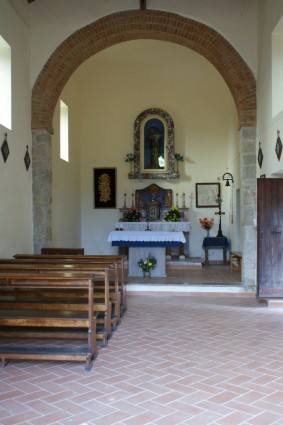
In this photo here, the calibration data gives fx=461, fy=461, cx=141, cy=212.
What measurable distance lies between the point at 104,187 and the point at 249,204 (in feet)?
20.9

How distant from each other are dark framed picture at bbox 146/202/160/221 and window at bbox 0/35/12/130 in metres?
6.79

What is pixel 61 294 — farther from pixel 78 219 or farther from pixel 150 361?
pixel 78 219

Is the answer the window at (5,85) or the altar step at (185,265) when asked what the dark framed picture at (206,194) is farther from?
the window at (5,85)

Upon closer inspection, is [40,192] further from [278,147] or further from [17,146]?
[278,147]

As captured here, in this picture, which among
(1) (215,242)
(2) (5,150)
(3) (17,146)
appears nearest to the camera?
(2) (5,150)

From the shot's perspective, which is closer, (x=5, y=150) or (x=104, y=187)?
(x=5, y=150)

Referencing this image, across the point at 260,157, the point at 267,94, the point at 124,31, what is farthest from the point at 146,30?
the point at 260,157

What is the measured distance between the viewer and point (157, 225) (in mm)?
12766

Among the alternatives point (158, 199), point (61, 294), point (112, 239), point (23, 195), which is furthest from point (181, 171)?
point (61, 294)

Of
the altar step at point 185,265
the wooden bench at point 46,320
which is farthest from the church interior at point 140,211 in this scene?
the altar step at point 185,265

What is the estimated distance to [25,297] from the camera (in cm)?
598

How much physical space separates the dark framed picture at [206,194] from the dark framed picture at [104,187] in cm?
271

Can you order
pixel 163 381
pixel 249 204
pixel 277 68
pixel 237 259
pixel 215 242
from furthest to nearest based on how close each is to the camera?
pixel 215 242
pixel 237 259
pixel 249 204
pixel 277 68
pixel 163 381

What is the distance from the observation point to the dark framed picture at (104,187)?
49.0 feet
